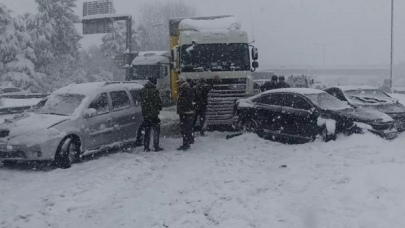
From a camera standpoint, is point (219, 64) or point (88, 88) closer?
point (88, 88)

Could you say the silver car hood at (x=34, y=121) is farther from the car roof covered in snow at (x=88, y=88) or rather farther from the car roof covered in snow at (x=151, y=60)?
the car roof covered in snow at (x=151, y=60)

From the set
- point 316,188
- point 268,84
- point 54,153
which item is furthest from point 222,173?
point 268,84

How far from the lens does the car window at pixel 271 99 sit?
12.0 meters

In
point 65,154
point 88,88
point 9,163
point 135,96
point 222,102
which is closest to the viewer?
point 65,154

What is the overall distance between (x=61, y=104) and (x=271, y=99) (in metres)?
5.85

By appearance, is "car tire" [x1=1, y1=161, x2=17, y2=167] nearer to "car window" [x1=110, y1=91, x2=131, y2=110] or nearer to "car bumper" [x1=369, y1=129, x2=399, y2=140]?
"car window" [x1=110, y1=91, x2=131, y2=110]

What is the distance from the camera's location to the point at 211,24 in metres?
14.9

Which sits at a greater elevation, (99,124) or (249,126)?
(99,124)

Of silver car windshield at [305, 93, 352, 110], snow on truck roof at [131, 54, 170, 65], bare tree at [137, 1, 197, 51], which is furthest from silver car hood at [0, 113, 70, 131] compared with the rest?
bare tree at [137, 1, 197, 51]

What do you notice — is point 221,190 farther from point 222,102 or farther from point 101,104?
point 222,102

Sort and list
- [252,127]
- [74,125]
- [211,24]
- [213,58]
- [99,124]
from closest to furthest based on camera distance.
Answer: [74,125], [99,124], [252,127], [213,58], [211,24]

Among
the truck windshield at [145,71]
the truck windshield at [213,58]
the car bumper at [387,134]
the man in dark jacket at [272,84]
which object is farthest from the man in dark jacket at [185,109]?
the truck windshield at [145,71]

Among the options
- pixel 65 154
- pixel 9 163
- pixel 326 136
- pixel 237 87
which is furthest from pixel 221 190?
pixel 237 87

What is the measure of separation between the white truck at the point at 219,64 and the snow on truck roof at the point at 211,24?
1.08 feet
